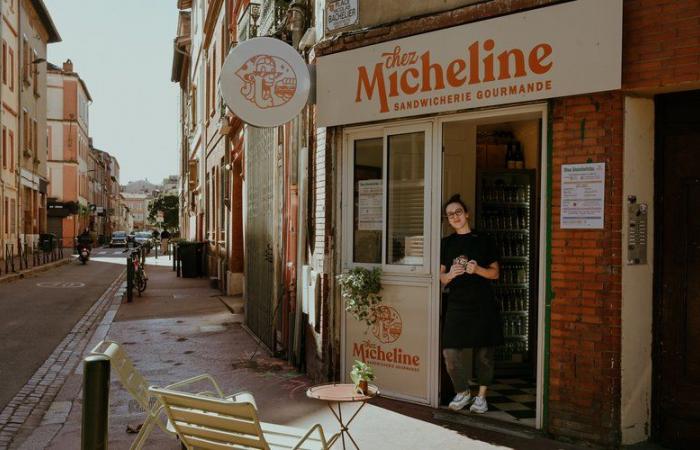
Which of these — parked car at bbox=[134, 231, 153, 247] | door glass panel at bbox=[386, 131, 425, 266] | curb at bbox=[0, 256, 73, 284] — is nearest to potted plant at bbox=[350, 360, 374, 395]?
door glass panel at bbox=[386, 131, 425, 266]

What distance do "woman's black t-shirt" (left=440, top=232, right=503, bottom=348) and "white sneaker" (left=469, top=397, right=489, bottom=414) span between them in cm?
51

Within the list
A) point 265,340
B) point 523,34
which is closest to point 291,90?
point 523,34

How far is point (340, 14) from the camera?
7164 millimetres

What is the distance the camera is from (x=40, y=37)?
1511 inches

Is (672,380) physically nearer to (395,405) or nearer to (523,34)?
(395,405)

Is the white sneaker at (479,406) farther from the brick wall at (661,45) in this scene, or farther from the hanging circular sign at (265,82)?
the hanging circular sign at (265,82)

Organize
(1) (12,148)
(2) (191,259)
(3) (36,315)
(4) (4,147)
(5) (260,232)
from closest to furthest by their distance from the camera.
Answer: (5) (260,232) → (3) (36,315) → (2) (191,259) → (4) (4,147) → (1) (12,148)

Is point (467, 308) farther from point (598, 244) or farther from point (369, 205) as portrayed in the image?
point (369, 205)

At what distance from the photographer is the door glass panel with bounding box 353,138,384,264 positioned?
7082mm

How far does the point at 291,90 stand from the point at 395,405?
333cm

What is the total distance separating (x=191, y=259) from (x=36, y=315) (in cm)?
991

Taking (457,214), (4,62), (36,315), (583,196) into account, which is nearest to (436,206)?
(457,214)

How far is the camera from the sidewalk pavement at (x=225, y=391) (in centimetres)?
563

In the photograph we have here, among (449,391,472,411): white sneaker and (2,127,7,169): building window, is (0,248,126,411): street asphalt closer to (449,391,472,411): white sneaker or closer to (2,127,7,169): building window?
(449,391,472,411): white sneaker
